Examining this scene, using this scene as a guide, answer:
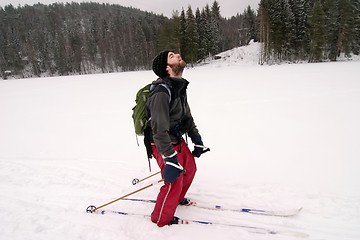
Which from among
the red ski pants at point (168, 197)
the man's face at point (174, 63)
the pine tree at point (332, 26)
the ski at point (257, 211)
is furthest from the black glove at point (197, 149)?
the pine tree at point (332, 26)

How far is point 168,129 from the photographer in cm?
201

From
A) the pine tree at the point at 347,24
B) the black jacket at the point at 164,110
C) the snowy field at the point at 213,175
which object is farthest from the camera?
the pine tree at the point at 347,24

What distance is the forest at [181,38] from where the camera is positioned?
2788 cm

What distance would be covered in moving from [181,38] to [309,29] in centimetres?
1988

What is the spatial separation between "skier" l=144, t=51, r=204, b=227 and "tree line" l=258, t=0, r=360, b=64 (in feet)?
101

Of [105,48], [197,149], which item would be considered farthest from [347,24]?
[105,48]

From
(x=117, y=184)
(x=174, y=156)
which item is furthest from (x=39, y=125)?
(x=174, y=156)

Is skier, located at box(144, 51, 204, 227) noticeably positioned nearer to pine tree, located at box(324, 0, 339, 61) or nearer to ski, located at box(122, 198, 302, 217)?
ski, located at box(122, 198, 302, 217)

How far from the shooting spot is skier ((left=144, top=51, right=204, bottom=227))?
1975 mm

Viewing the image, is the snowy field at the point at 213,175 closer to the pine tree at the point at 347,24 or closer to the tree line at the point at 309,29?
the tree line at the point at 309,29

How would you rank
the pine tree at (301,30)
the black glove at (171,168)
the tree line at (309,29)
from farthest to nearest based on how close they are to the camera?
the pine tree at (301,30) → the tree line at (309,29) → the black glove at (171,168)

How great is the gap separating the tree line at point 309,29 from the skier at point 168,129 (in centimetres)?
3074

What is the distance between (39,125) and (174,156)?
26.6 ft

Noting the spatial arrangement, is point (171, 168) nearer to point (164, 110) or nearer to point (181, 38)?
point (164, 110)
